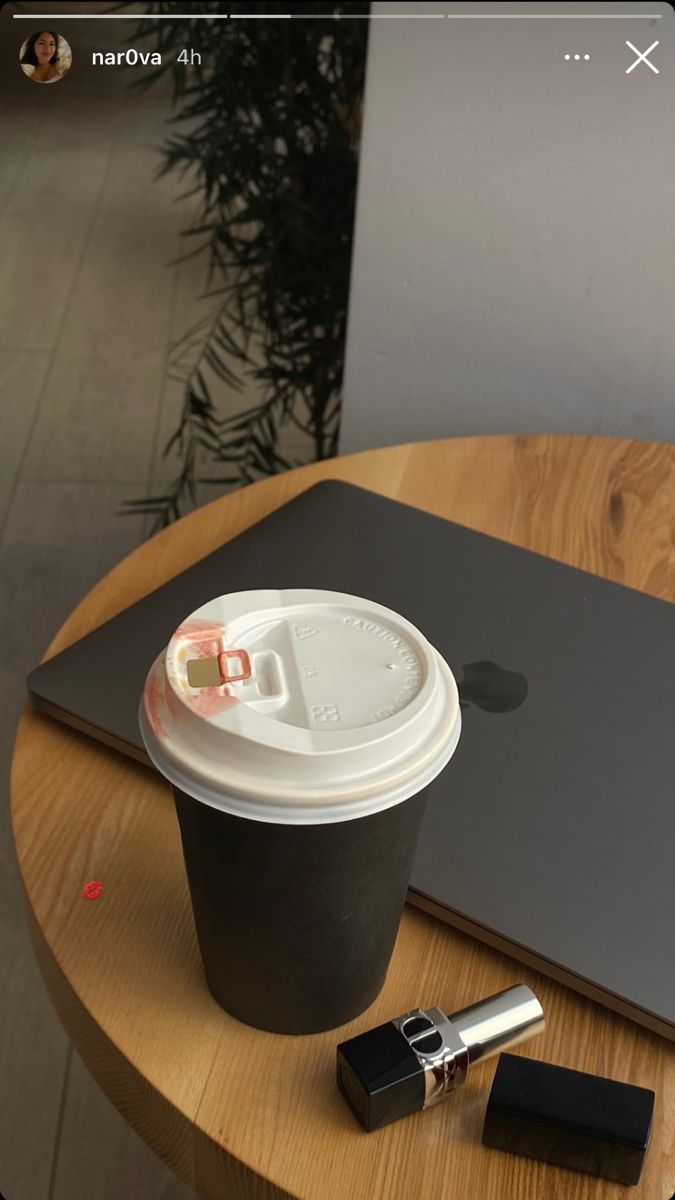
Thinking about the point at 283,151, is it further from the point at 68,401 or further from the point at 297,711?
the point at 297,711

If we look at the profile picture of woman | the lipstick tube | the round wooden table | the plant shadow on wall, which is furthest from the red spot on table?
the plant shadow on wall

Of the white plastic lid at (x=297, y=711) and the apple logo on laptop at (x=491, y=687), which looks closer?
the white plastic lid at (x=297, y=711)

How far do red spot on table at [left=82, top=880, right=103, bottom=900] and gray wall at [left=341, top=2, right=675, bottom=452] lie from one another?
0.71 metres

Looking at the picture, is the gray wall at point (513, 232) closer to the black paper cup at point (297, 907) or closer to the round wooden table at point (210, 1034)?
the round wooden table at point (210, 1034)

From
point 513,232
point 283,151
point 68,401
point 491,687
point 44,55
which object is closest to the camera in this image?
point 491,687

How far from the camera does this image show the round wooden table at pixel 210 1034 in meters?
0.48

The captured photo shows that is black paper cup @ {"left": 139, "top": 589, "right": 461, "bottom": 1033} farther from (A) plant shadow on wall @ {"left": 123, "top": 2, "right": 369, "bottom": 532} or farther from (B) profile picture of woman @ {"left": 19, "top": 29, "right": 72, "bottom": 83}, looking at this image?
(A) plant shadow on wall @ {"left": 123, "top": 2, "right": 369, "bottom": 532}

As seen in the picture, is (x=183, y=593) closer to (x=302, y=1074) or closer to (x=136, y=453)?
(x=302, y=1074)

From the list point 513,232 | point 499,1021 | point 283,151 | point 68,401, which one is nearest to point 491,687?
point 499,1021

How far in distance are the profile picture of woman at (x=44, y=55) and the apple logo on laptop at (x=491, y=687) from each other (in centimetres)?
53

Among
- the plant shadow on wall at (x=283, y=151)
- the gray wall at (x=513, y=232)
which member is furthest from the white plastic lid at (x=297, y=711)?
the plant shadow on wall at (x=283, y=151)

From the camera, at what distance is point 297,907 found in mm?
465

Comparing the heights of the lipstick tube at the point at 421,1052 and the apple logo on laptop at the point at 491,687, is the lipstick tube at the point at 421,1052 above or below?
below

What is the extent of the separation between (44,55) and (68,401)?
4.20 ft
